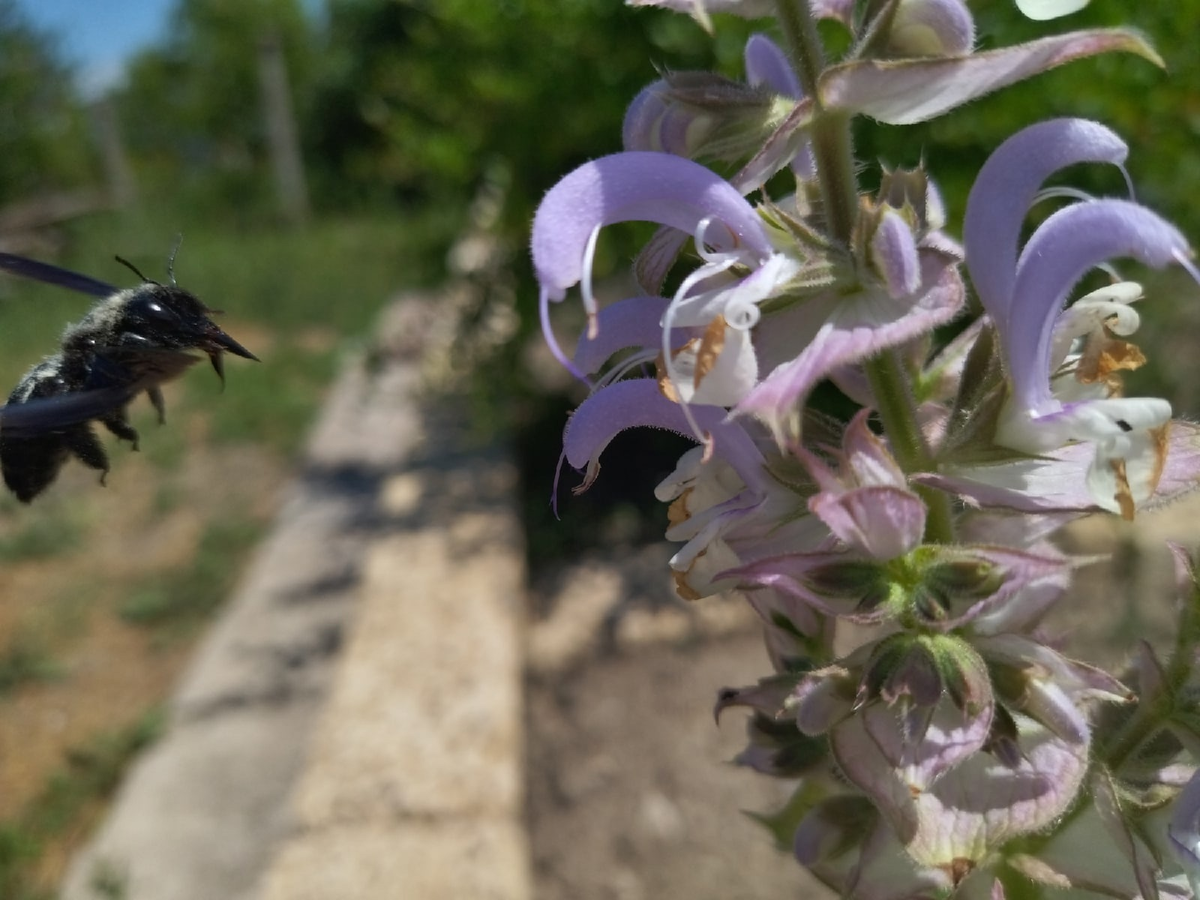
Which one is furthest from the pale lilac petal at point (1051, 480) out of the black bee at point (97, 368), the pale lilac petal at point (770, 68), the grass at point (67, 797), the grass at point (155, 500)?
the grass at point (67, 797)

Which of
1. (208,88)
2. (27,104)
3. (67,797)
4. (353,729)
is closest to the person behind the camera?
(353,729)

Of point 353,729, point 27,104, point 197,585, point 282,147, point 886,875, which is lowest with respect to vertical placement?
point 282,147

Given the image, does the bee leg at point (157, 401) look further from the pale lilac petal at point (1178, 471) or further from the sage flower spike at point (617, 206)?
the pale lilac petal at point (1178, 471)

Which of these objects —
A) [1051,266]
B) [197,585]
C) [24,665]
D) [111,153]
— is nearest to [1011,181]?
[1051,266]

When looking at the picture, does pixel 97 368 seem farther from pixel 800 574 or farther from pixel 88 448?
pixel 800 574

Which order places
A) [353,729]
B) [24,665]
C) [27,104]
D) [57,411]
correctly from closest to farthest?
[57,411] < [353,729] < [24,665] < [27,104]

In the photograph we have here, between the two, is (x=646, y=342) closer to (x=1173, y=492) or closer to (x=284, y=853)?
(x=1173, y=492)

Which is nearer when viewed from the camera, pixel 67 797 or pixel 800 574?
pixel 800 574
